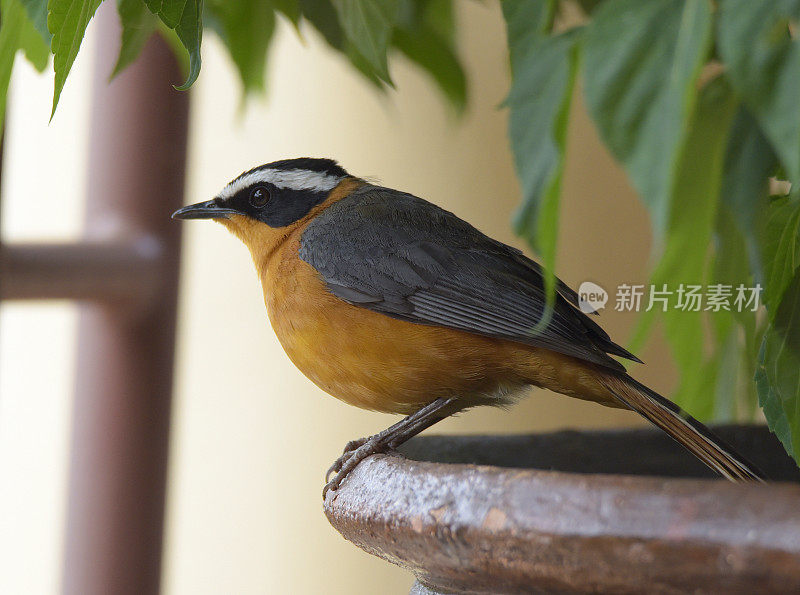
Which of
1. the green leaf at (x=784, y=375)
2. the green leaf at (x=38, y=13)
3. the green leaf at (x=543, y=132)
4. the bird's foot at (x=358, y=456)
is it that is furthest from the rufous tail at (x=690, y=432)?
the green leaf at (x=38, y=13)

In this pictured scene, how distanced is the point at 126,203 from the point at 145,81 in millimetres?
218

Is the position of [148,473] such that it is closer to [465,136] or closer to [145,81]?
[145,81]

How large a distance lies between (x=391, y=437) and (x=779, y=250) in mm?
395

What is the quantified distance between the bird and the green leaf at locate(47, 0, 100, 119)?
42 cm

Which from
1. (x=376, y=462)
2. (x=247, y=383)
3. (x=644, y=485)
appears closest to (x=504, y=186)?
(x=247, y=383)

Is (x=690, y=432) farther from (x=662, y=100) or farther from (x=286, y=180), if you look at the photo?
(x=286, y=180)

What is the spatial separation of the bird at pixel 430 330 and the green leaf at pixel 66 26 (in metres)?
0.42

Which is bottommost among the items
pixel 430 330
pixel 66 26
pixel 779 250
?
pixel 430 330

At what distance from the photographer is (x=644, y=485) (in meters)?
0.52

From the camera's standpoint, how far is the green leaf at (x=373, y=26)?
29.0 inches

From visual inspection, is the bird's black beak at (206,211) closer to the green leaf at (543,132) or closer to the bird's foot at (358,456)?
the bird's foot at (358,456)

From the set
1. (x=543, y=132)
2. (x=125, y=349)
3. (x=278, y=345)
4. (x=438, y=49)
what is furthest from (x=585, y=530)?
(x=278, y=345)

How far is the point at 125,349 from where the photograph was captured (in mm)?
1547
